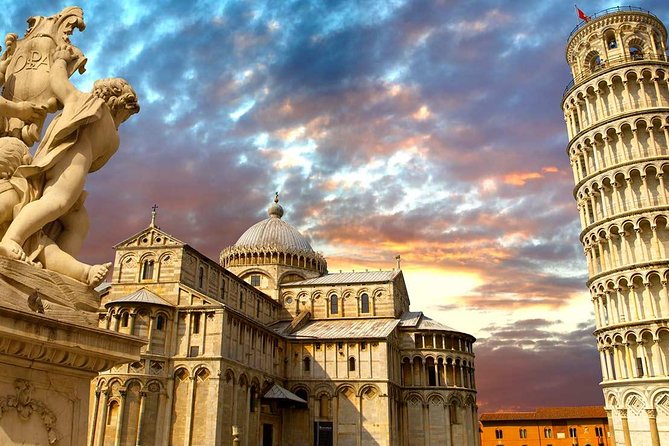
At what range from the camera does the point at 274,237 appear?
63281mm

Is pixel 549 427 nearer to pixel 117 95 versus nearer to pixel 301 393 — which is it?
pixel 301 393

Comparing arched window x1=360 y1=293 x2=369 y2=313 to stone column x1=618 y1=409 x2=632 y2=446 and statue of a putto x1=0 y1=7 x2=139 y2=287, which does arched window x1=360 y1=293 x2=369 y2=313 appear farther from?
statue of a putto x1=0 y1=7 x2=139 y2=287

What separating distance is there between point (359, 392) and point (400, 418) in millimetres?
6632

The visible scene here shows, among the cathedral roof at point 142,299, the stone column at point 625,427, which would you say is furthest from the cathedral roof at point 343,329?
the stone column at point 625,427

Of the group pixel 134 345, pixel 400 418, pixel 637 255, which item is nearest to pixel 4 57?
pixel 134 345

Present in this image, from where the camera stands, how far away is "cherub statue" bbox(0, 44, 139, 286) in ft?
16.5

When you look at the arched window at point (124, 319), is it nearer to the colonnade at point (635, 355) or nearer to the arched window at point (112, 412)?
the arched window at point (112, 412)

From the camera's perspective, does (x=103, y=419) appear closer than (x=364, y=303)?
Yes

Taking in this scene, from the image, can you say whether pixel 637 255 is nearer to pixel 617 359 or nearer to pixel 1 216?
pixel 617 359

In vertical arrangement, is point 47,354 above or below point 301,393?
below

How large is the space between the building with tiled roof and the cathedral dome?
1393 inches

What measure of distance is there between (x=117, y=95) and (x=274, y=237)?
190 feet

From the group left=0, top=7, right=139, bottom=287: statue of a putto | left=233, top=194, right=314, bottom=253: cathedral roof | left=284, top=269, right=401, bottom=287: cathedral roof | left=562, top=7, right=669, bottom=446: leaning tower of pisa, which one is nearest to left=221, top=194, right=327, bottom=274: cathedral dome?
left=233, top=194, right=314, bottom=253: cathedral roof

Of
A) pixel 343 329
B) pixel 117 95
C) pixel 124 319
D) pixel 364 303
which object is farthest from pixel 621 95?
pixel 117 95
